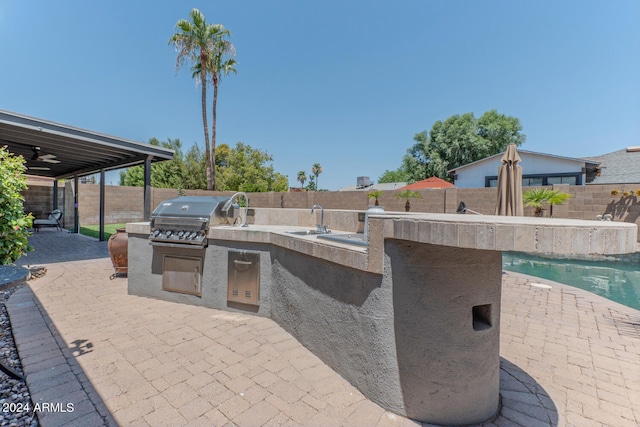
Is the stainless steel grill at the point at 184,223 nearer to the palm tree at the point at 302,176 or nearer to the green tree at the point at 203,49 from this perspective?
the green tree at the point at 203,49

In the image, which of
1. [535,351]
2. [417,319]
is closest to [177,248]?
[417,319]

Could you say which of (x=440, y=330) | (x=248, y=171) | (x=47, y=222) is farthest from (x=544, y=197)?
(x=248, y=171)

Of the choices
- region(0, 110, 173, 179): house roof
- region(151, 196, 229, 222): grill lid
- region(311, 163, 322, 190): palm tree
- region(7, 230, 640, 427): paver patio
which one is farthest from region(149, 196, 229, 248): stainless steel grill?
region(311, 163, 322, 190): palm tree

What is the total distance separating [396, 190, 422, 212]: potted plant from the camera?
13.8 meters

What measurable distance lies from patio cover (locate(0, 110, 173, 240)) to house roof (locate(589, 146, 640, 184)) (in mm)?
21342

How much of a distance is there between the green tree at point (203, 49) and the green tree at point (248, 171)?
808cm

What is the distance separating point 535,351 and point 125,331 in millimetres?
4557

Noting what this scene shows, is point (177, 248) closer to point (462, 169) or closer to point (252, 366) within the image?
point (252, 366)

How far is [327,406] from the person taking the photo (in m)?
2.03

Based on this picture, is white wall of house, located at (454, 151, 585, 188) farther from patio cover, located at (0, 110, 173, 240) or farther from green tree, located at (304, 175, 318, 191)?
green tree, located at (304, 175, 318, 191)

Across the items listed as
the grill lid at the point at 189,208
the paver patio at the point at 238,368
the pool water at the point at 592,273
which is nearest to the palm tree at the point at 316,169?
the pool water at the point at 592,273

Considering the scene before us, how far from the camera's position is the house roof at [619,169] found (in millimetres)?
14742

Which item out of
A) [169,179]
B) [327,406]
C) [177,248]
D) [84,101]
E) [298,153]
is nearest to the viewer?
[327,406]

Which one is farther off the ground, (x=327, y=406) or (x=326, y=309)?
(x=326, y=309)
